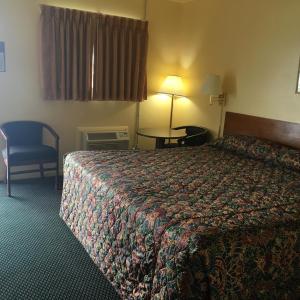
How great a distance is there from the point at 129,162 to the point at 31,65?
197cm

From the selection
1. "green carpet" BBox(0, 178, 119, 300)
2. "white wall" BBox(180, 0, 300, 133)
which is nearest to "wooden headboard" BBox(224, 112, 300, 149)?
"white wall" BBox(180, 0, 300, 133)

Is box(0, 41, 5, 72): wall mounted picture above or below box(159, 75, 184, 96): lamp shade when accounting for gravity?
above

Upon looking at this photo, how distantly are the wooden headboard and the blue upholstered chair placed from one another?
2.05 m

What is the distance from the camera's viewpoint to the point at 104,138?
4.25 meters

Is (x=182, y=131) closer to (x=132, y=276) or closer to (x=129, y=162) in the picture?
(x=129, y=162)

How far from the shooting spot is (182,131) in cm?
437

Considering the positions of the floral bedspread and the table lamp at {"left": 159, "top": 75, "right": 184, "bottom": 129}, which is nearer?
the floral bedspread

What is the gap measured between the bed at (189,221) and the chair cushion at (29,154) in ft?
2.57

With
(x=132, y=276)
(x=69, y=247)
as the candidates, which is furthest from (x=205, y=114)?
(x=132, y=276)

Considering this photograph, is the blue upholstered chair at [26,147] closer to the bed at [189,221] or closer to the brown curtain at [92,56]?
the brown curtain at [92,56]

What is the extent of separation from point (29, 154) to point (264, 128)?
2.53 m

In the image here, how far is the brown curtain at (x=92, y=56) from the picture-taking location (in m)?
3.76

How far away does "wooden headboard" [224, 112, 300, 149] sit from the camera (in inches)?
122

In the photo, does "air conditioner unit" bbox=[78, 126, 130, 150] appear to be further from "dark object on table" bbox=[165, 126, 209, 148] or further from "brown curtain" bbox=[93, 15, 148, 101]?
"dark object on table" bbox=[165, 126, 209, 148]
